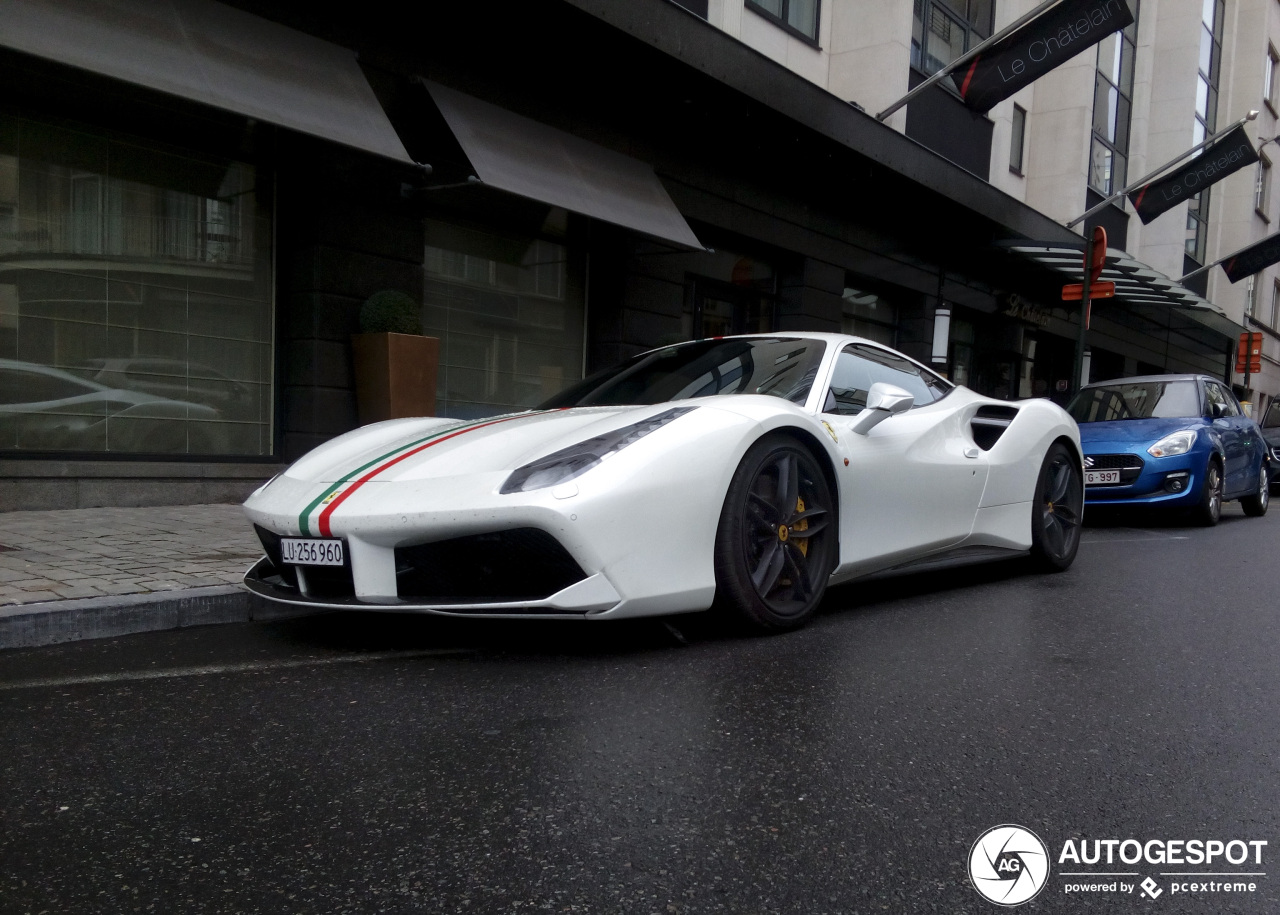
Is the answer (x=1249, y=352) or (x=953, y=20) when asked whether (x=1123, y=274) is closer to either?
(x=953, y=20)

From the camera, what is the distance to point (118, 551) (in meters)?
4.95

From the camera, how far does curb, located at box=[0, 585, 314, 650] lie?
3533 millimetres

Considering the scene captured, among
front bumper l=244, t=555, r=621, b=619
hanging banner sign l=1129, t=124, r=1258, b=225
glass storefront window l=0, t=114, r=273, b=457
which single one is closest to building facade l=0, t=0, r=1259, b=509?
glass storefront window l=0, t=114, r=273, b=457

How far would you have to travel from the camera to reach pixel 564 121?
31.7 ft

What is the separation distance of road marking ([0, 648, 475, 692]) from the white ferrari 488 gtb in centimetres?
20

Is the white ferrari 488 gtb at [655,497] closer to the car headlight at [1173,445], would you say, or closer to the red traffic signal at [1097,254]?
the car headlight at [1173,445]

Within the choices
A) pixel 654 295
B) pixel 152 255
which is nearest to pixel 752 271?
pixel 654 295

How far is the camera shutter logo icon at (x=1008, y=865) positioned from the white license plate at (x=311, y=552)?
2072 mm

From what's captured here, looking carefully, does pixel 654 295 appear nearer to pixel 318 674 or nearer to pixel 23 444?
pixel 23 444

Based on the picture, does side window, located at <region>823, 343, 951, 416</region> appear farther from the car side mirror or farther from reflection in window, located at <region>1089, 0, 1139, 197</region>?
reflection in window, located at <region>1089, 0, 1139, 197</region>

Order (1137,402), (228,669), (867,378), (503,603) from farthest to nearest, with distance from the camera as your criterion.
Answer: (1137,402)
(867,378)
(228,669)
(503,603)

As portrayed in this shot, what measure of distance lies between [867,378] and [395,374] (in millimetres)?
4164

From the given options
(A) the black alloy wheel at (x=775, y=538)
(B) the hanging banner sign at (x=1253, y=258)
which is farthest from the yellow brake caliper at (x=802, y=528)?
(B) the hanging banner sign at (x=1253, y=258)

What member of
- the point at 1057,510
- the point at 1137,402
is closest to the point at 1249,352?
the point at 1137,402
